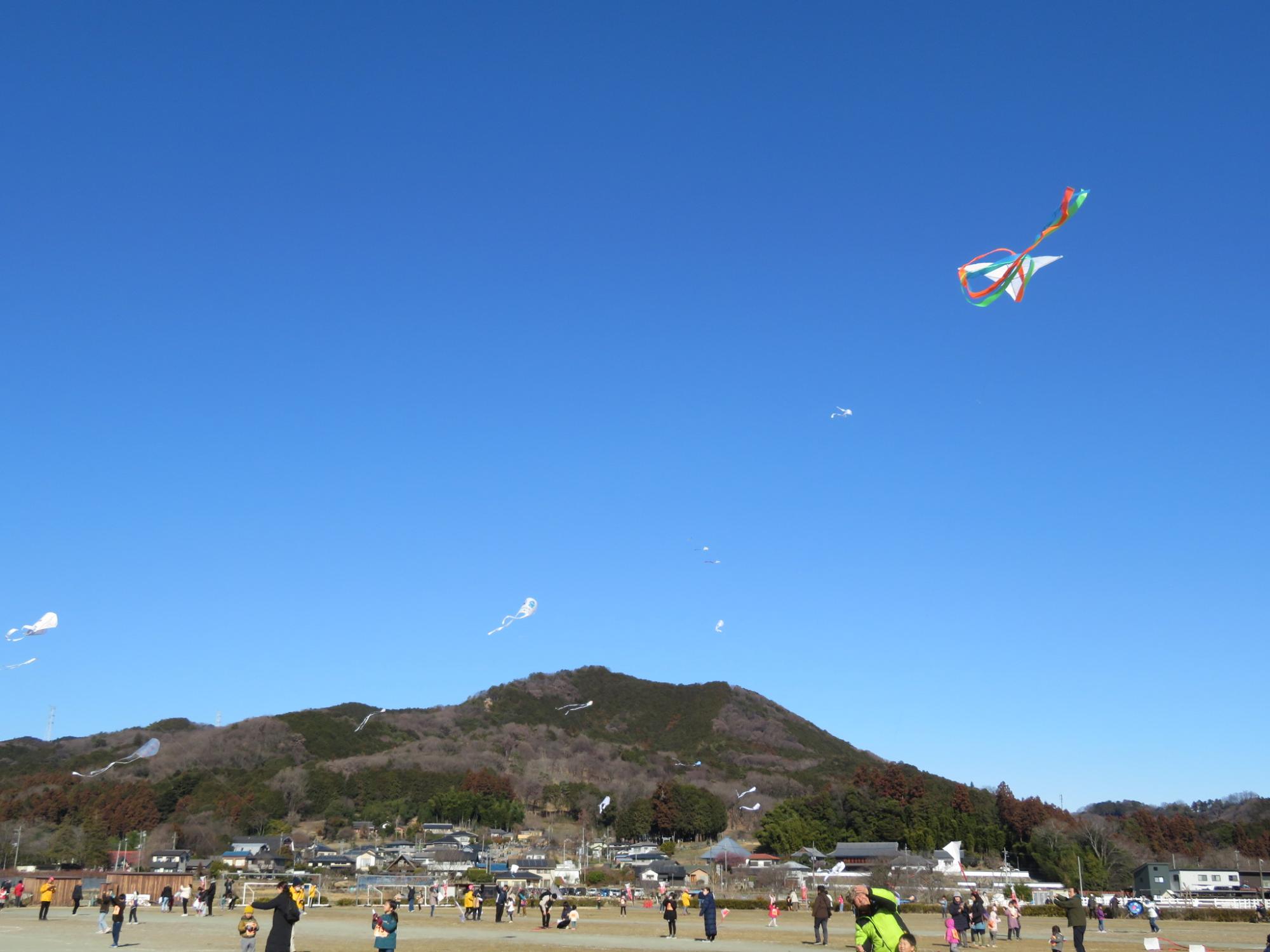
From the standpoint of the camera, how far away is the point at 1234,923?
4272 centimetres

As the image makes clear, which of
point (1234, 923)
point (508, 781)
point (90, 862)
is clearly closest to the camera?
point (1234, 923)

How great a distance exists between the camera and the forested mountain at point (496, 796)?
91438 millimetres

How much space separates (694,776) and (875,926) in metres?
158

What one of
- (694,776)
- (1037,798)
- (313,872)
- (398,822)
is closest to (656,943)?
(313,872)

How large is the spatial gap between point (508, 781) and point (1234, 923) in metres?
93.7

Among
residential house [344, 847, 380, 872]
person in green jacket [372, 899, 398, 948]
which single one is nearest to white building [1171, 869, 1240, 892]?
residential house [344, 847, 380, 872]

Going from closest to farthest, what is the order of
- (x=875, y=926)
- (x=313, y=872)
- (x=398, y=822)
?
(x=875, y=926)
(x=313, y=872)
(x=398, y=822)

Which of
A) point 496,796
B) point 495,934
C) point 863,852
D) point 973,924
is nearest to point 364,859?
point 496,796

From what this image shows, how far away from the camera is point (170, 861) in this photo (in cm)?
8338

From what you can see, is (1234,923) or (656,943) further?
(1234,923)

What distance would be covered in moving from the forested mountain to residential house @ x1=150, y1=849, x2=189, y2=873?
5685 millimetres

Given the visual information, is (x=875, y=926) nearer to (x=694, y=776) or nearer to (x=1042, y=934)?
(x=1042, y=934)

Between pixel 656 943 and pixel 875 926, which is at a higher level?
pixel 875 926

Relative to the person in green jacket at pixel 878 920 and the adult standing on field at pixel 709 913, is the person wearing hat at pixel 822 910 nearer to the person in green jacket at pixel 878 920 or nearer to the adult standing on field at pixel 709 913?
the adult standing on field at pixel 709 913
